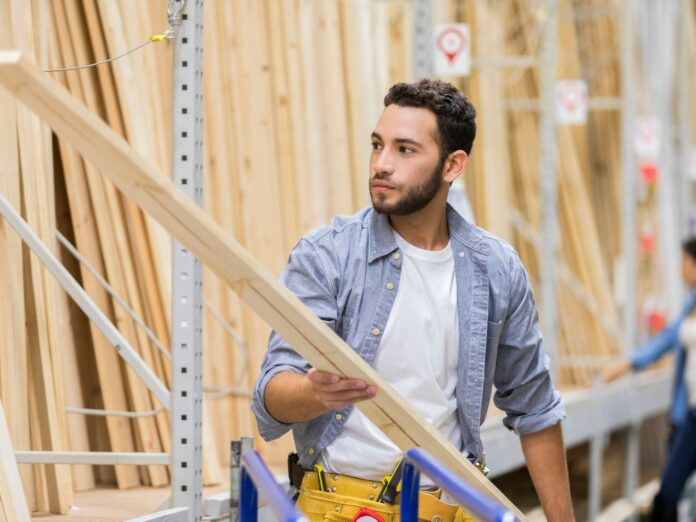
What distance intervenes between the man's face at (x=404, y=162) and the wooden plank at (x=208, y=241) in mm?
460

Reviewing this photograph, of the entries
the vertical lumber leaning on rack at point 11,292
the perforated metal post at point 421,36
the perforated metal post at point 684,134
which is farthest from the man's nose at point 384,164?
the perforated metal post at point 684,134

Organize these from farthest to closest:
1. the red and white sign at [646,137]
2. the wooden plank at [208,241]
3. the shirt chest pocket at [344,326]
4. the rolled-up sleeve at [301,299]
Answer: the red and white sign at [646,137], the shirt chest pocket at [344,326], the rolled-up sleeve at [301,299], the wooden plank at [208,241]

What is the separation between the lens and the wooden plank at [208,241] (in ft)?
5.80

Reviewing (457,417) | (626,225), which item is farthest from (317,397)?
(626,225)

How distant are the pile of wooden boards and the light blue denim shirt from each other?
1.01 m

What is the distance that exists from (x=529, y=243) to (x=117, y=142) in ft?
20.5

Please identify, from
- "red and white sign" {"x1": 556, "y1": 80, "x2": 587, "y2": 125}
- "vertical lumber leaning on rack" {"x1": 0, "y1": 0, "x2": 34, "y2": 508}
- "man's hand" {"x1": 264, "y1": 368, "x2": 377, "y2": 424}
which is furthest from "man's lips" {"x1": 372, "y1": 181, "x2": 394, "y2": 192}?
"red and white sign" {"x1": 556, "y1": 80, "x2": 587, "y2": 125}

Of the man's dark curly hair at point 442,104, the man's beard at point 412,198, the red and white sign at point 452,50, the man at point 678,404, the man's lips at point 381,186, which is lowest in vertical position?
the man at point 678,404

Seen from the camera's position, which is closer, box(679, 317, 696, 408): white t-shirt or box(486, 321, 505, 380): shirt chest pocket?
box(486, 321, 505, 380): shirt chest pocket

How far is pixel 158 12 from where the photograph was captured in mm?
3891

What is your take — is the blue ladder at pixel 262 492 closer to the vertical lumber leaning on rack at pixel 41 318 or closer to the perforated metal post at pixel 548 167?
the vertical lumber leaning on rack at pixel 41 318

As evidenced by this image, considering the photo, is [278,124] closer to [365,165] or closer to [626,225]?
[365,165]

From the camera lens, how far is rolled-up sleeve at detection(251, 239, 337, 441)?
7.75ft

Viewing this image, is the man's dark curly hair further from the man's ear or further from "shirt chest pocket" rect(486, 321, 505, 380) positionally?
"shirt chest pocket" rect(486, 321, 505, 380)
